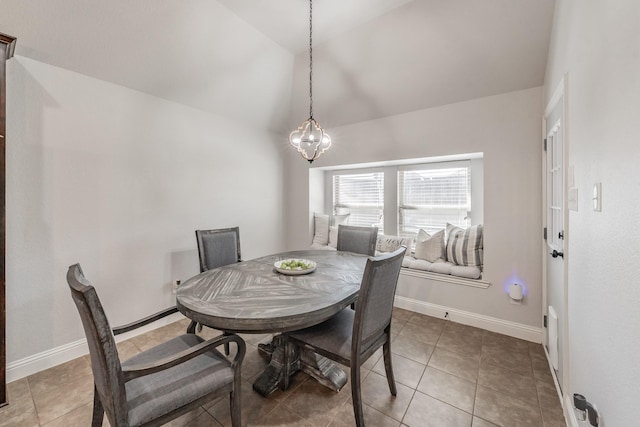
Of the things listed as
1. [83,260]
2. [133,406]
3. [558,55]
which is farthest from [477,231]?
[83,260]

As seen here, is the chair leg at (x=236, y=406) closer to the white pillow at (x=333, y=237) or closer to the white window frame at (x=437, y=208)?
the white pillow at (x=333, y=237)

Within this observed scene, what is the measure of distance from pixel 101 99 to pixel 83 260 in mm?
1460

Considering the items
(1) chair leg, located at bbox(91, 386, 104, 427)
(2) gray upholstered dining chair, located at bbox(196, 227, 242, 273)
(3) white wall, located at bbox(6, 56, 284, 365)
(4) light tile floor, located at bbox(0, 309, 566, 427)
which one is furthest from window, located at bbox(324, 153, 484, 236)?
(1) chair leg, located at bbox(91, 386, 104, 427)

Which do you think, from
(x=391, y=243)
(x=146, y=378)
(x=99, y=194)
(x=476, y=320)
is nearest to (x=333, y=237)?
(x=391, y=243)

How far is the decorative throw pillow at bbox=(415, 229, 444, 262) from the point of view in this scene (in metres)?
3.16

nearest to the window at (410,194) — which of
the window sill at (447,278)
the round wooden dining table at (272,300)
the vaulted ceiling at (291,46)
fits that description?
the window sill at (447,278)

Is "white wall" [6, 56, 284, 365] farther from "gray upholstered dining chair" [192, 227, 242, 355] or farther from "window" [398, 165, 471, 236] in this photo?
"window" [398, 165, 471, 236]

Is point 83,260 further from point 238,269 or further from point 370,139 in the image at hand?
point 370,139

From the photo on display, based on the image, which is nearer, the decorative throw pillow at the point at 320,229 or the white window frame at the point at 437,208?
the white window frame at the point at 437,208

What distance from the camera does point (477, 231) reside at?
9.51 feet

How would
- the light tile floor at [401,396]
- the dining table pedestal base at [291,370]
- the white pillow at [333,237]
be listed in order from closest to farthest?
the light tile floor at [401,396] → the dining table pedestal base at [291,370] → the white pillow at [333,237]

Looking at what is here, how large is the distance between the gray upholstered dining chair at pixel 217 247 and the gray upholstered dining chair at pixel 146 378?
108cm

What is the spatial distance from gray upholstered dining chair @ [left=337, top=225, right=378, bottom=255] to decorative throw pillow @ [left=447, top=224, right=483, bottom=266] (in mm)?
949

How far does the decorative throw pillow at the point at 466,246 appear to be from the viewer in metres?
2.88
